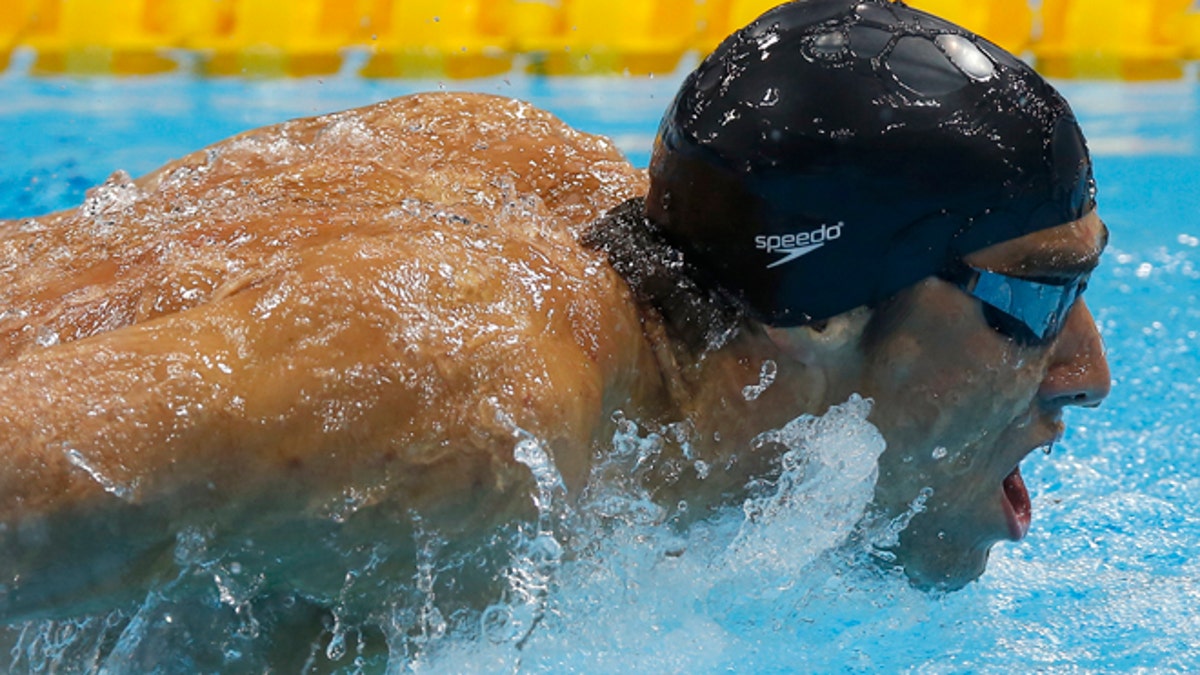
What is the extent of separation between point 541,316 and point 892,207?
A: 16.6 inches

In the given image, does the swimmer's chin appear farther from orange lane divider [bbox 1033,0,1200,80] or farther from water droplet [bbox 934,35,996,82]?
orange lane divider [bbox 1033,0,1200,80]

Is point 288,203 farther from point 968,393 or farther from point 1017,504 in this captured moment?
point 1017,504

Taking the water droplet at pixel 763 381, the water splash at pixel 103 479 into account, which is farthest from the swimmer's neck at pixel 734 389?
the water splash at pixel 103 479


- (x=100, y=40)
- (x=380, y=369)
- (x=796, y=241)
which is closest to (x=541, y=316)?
(x=380, y=369)

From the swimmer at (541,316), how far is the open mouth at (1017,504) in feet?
0.04

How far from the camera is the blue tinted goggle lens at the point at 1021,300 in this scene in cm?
162

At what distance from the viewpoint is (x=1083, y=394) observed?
1.78m

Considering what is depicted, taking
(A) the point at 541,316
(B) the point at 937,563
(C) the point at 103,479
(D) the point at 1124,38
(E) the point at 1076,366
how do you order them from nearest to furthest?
(C) the point at 103,479
(A) the point at 541,316
(E) the point at 1076,366
(B) the point at 937,563
(D) the point at 1124,38

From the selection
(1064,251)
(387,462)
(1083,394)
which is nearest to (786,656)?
(1083,394)

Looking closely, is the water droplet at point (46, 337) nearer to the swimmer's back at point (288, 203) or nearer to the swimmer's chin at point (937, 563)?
the swimmer's back at point (288, 203)

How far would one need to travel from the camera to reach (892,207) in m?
1.57

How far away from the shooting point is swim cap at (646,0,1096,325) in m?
1.55

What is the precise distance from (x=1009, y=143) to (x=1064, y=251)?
0.16 meters

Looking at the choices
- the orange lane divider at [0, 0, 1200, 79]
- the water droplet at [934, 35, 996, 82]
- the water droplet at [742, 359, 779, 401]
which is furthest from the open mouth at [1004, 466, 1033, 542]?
the orange lane divider at [0, 0, 1200, 79]
